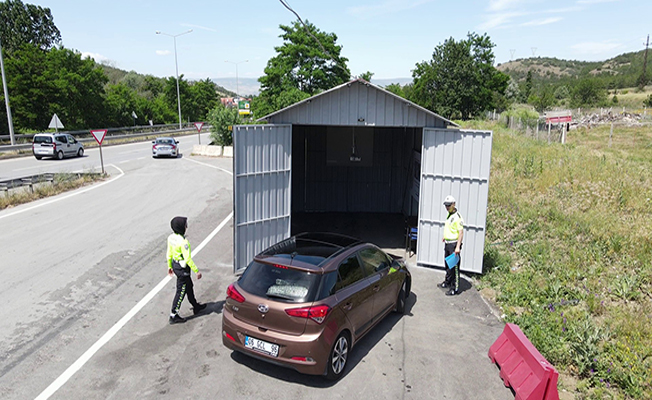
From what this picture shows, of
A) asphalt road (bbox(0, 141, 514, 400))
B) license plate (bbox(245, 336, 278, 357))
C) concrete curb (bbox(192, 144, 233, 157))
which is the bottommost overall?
asphalt road (bbox(0, 141, 514, 400))

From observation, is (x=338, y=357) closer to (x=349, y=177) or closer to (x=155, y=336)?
(x=155, y=336)

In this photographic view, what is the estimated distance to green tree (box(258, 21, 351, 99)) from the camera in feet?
158

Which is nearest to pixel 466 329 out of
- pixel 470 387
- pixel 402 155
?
pixel 470 387

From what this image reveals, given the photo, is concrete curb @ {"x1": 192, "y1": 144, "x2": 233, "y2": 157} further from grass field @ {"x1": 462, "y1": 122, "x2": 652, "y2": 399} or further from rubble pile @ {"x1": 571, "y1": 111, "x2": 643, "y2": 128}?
rubble pile @ {"x1": 571, "y1": 111, "x2": 643, "y2": 128}

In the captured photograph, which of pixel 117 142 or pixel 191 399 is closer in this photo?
pixel 191 399

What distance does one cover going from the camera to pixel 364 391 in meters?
5.43

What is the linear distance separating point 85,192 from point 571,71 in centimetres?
21722

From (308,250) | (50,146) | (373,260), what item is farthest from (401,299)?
(50,146)

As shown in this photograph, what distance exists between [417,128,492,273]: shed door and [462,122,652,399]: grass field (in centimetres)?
97

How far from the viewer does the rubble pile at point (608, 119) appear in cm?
3797

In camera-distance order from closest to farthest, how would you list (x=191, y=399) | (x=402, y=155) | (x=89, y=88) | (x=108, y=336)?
(x=191, y=399)
(x=108, y=336)
(x=402, y=155)
(x=89, y=88)

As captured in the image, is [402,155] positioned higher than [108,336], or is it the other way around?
[402,155]

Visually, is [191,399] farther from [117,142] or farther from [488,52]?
[488,52]

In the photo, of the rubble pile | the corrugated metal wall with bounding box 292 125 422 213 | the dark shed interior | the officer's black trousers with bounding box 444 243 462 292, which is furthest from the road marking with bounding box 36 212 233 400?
the rubble pile
